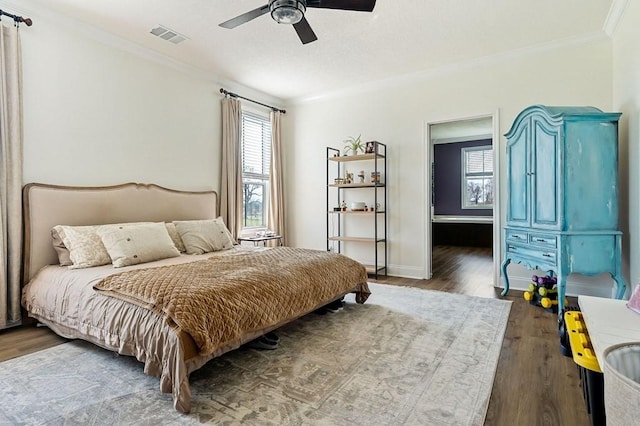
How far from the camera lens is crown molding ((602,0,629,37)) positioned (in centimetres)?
310

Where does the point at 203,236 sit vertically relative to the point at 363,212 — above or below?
below

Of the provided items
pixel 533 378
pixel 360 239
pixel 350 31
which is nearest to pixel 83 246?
pixel 350 31

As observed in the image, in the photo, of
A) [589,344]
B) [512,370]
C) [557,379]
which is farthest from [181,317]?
[557,379]

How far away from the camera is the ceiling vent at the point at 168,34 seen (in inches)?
139

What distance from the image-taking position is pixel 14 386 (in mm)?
1998

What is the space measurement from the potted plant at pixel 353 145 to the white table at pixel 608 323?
380 centimetres

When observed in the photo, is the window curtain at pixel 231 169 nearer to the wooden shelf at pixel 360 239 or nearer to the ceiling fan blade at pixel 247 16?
the wooden shelf at pixel 360 239

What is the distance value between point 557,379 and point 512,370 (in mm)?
235

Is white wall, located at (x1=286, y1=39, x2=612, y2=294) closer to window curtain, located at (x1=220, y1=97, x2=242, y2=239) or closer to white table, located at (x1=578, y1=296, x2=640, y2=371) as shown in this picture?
window curtain, located at (x1=220, y1=97, x2=242, y2=239)

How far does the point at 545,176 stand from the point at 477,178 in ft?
18.0

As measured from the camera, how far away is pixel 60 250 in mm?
3010

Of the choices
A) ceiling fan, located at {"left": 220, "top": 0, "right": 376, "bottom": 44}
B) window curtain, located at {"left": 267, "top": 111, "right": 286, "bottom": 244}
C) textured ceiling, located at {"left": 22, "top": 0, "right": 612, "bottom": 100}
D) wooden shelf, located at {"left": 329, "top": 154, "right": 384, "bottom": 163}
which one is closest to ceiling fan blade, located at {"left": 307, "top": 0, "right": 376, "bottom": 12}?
ceiling fan, located at {"left": 220, "top": 0, "right": 376, "bottom": 44}

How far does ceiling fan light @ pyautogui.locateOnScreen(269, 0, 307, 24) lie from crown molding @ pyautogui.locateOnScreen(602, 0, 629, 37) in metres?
2.93

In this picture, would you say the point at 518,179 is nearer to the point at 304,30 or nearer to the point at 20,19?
the point at 304,30
